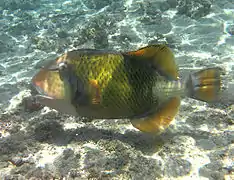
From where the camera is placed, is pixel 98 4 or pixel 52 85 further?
pixel 98 4

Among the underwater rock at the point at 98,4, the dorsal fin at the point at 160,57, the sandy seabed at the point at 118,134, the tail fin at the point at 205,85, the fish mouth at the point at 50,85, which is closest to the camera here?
the fish mouth at the point at 50,85

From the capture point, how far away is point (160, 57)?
1.93 m

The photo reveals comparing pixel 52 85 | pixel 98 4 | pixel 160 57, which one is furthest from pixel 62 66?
pixel 98 4

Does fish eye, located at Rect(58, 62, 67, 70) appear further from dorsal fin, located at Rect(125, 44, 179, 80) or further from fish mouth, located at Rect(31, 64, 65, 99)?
dorsal fin, located at Rect(125, 44, 179, 80)

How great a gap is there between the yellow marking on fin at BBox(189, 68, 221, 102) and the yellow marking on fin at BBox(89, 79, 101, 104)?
0.87m

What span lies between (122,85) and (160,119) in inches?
17.9

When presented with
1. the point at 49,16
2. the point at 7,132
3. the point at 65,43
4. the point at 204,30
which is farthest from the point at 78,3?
the point at 7,132

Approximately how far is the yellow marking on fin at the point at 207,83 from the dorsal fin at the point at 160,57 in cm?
20

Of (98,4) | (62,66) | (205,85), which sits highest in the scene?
(98,4)

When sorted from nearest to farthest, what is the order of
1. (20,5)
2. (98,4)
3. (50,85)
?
(50,85)
(98,4)
(20,5)

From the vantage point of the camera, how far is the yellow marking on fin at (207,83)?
2.04 metres

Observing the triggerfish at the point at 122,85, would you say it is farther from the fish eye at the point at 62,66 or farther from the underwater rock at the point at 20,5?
the underwater rock at the point at 20,5

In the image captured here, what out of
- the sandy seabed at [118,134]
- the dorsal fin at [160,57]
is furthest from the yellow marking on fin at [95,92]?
the sandy seabed at [118,134]

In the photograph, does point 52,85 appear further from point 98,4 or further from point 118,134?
point 98,4
